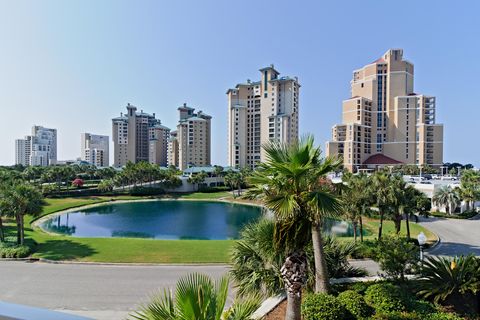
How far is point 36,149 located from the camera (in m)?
179

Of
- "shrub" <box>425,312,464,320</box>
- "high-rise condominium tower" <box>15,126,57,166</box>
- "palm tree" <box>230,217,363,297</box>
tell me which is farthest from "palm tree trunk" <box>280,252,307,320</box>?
"high-rise condominium tower" <box>15,126,57,166</box>

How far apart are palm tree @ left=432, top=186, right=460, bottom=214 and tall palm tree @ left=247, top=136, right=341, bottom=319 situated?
131 feet

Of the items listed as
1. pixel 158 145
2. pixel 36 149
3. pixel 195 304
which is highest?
pixel 158 145

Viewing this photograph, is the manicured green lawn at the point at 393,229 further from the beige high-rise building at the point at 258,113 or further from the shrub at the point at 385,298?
the beige high-rise building at the point at 258,113

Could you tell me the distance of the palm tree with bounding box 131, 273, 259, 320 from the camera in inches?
149

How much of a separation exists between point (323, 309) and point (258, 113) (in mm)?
108332

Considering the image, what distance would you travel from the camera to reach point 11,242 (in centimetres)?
2323

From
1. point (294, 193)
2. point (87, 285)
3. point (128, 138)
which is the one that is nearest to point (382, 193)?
point (294, 193)

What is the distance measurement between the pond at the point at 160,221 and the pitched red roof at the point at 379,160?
6240 cm

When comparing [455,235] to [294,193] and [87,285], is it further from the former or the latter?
[87,285]

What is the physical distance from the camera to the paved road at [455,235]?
23.0 meters

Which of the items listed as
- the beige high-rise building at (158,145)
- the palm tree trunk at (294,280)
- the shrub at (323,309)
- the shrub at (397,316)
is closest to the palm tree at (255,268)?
the shrub at (323,309)

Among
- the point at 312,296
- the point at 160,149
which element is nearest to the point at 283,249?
the point at 312,296

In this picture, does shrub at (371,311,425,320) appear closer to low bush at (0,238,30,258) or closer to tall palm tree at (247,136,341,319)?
tall palm tree at (247,136,341,319)
